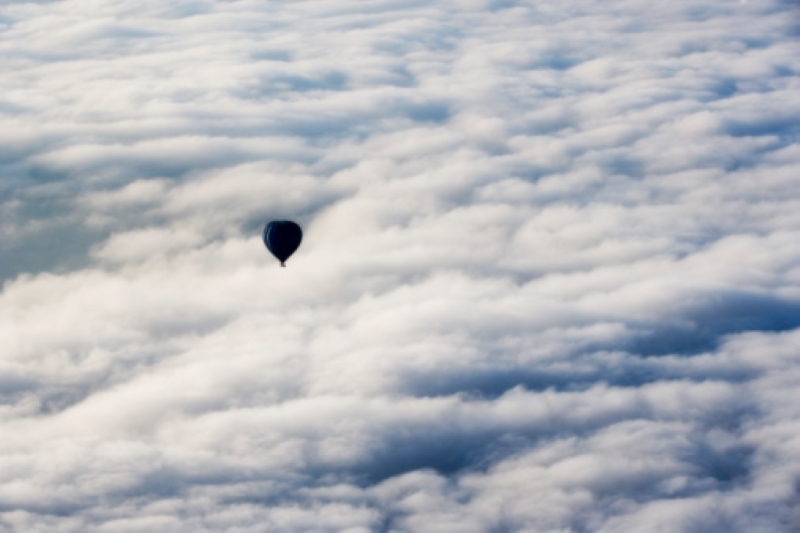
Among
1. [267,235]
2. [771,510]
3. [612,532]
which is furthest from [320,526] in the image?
[267,235]

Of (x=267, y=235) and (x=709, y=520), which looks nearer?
(x=267, y=235)

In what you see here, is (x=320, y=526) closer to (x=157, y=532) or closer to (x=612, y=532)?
(x=157, y=532)

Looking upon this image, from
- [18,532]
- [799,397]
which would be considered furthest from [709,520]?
[18,532]

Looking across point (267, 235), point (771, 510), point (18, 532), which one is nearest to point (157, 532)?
point (18, 532)

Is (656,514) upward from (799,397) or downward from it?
downward

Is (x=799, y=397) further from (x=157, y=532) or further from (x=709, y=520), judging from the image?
(x=157, y=532)

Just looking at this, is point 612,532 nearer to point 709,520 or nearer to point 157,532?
point 709,520

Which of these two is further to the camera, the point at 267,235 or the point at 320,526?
the point at 320,526

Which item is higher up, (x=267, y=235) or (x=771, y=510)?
(x=771, y=510)

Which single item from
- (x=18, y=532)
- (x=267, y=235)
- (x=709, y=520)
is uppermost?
(x=18, y=532)
